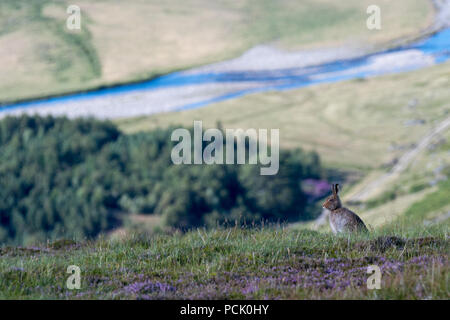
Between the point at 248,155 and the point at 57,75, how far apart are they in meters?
27.8

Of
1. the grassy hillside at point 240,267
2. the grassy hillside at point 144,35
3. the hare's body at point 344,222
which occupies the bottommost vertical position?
the grassy hillside at point 240,267

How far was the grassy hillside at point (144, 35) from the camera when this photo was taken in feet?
251

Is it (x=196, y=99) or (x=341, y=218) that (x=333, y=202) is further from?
(x=196, y=99)

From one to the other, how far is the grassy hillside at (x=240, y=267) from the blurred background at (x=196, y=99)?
5176cm

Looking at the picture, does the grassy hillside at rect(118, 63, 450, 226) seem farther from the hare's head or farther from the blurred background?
the hare's head

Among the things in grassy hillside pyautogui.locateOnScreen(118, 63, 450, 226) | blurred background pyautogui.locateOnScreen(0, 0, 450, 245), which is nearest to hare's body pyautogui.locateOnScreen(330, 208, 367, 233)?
grassy hillside pyautogui.locateOnScreen(118, 63, 450, 226)

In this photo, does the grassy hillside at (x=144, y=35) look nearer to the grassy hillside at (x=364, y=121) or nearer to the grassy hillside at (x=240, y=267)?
the grassy hillside at (x=364, y=121)

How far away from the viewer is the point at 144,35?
273 ft

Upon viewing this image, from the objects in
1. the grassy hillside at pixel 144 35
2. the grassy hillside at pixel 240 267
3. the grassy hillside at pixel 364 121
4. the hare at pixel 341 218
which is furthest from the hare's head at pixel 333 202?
the grassy hillside at pixel 144 35

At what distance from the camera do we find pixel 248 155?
66.0m

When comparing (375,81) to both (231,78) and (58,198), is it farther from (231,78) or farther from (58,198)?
(58,198)

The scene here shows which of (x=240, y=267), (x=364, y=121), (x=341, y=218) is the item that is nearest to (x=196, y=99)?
(x=364, y=121)

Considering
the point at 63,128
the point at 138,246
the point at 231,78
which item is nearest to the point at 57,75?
the point at 63,128

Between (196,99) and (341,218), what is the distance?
65956mm
